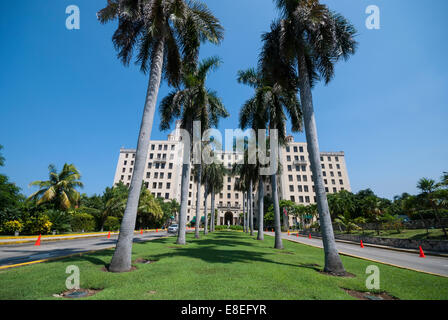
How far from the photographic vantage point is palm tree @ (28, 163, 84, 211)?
26219 mm

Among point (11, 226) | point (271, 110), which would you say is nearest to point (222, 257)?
point (271, 110)

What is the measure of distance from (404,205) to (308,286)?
2866 cm

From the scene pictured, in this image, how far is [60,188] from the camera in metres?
28.0

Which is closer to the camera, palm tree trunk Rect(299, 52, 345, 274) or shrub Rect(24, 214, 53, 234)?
palm tree trunk Rect(299, 52, 345, 274)

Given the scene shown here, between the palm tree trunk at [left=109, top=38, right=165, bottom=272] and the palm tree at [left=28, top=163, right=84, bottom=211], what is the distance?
27198 millimetres

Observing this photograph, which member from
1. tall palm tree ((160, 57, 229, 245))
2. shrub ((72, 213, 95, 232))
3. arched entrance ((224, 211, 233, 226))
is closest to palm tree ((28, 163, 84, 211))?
shrub ((72, 213, 95, 232))

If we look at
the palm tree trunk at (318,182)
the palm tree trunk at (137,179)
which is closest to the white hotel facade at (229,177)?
the palm tree trunk at (137,179)

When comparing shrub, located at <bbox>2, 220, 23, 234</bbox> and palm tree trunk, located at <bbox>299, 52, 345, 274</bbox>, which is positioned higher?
palm tree trunk, located at <bbox>299, 52, 345, 274</bbox>

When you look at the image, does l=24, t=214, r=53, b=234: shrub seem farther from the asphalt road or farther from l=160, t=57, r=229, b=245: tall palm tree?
l=160, t=57, r=229, b=245: tall palm tree

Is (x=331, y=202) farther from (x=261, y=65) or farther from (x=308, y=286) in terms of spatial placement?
(x=308, y=286)

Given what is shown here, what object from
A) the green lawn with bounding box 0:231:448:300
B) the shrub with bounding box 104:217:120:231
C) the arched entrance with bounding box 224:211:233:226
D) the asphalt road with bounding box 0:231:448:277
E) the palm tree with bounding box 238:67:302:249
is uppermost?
the palm tree with bounding box 238:67:302:249

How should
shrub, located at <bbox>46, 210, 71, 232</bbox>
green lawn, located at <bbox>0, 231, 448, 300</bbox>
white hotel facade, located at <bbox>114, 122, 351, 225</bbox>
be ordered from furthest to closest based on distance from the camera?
white hotel facade, located at <bbox>114, 122, 351, 225</bbox> → shrub, located at <bbox>46, 210, 71, 232</bbox> → green lawn, located at <bbox>0, 231, 448, 300</bbox>

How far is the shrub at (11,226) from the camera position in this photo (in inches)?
765
